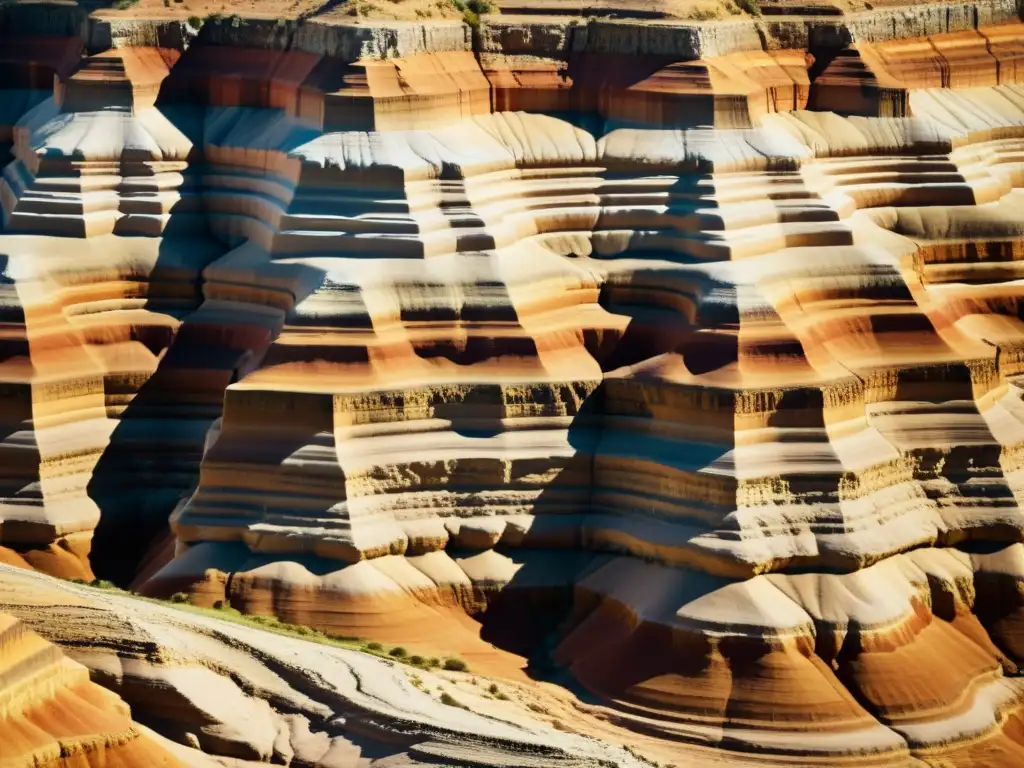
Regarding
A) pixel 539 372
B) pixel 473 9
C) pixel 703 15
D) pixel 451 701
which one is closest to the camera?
pixel 451 701

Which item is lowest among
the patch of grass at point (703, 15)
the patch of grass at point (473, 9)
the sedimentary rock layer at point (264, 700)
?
the sedimentary rock layer at point (264, 700)

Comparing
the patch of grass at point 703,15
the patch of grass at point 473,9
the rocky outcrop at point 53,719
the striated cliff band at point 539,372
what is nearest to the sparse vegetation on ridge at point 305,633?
the striated cliff band at point 539,372

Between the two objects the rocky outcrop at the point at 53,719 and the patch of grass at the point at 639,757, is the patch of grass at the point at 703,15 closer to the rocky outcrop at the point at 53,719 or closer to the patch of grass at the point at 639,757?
the patch of grass at the point at 639,757

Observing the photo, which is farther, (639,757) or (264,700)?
(639,757)

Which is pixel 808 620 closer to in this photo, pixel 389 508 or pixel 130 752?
pixel 389 508

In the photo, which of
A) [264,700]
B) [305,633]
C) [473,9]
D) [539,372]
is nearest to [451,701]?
[264,700]

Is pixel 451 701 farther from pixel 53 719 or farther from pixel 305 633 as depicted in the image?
pixel 53 719

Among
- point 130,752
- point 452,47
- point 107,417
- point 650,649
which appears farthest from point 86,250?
point 130,752

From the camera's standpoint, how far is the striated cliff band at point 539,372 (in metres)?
50.7

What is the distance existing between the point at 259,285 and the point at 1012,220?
13.6 m

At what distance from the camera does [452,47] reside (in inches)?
2293

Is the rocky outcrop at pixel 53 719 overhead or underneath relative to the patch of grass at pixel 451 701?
overhead

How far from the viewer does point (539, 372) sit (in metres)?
54.0

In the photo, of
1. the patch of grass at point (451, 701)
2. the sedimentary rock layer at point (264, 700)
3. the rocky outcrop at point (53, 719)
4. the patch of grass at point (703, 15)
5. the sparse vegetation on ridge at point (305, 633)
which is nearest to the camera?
the rocky outcrop at point (53, 719)
